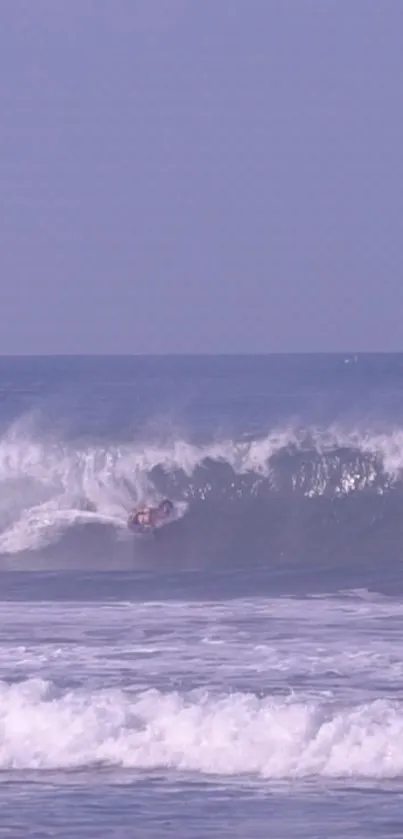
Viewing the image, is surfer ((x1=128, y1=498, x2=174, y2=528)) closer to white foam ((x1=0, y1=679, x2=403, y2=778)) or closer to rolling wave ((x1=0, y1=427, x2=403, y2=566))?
rolling wave ((x1=0, y1=427, x2=403, y2=566))

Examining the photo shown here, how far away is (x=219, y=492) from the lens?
18.8 meters

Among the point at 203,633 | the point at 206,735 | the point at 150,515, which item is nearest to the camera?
the point at 206,735

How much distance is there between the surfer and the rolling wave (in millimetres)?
181

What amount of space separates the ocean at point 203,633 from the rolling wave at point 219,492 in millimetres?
36

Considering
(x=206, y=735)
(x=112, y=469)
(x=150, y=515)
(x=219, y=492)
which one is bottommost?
(x=206, y=735)

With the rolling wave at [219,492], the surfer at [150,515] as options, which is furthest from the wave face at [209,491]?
the surfer at [150,515]

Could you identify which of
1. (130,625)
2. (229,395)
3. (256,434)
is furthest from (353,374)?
(130,625)

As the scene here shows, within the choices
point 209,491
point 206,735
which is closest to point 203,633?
point 206,735

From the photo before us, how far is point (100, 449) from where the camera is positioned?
20359 millimetres

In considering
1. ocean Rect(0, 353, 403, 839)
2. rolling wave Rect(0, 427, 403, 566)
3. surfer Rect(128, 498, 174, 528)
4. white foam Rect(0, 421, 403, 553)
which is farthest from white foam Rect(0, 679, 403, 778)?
white foam Rect(0, 421, 403, 553)

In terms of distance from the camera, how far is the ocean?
698 cm

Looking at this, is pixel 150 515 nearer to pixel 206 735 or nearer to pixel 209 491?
pixel 209 491

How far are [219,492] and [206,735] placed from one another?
11.3 metres

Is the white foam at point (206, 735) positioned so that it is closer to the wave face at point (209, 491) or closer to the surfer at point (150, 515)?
the wave face at point (209, 491)
